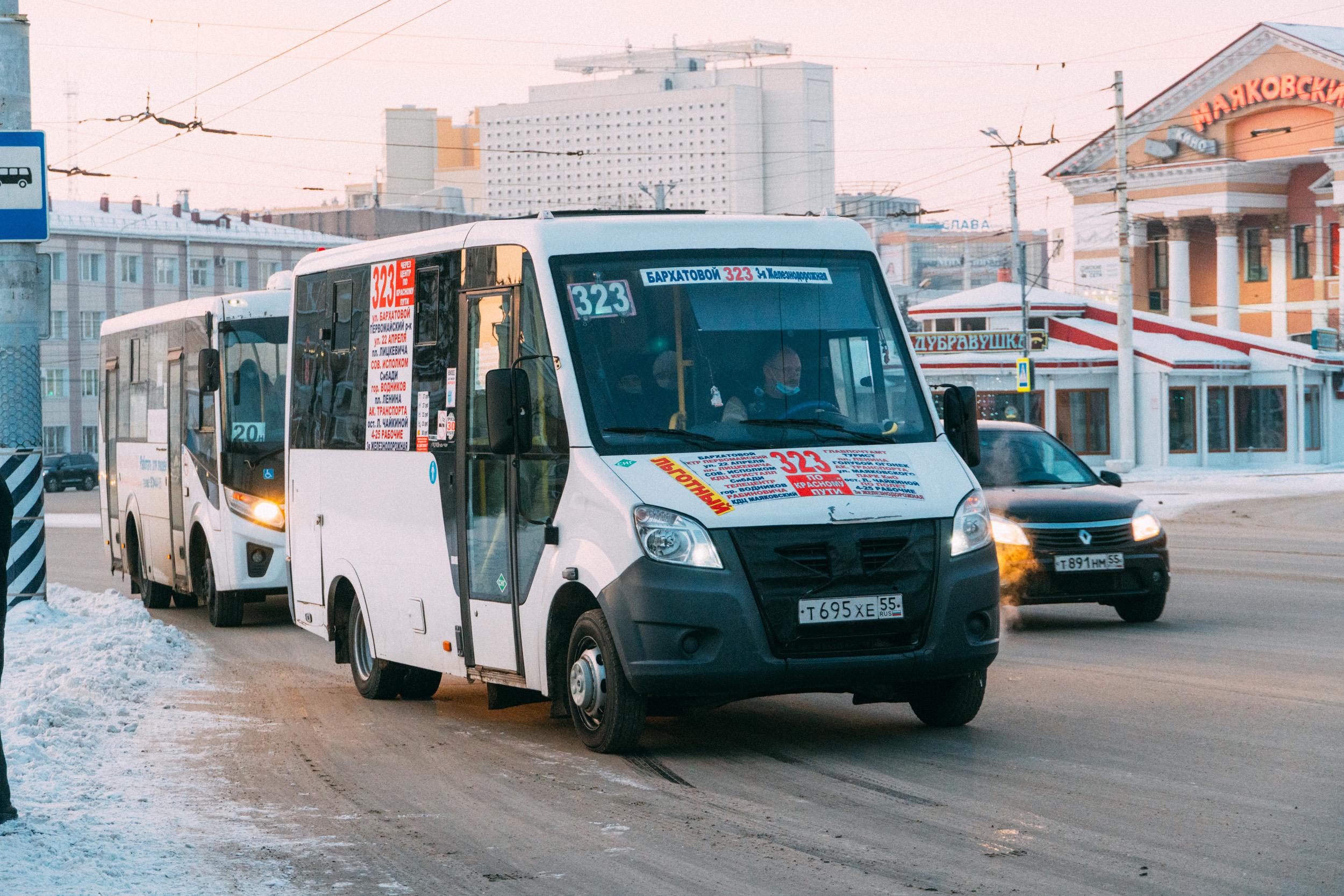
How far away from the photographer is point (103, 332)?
22.1 meters

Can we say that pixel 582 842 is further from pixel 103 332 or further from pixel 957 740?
pixel 103 332

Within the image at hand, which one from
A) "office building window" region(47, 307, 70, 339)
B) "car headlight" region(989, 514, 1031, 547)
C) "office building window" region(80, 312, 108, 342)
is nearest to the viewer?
"car headlight" region(989, 514, 1031, 547)

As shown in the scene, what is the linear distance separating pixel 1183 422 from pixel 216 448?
4329 cm

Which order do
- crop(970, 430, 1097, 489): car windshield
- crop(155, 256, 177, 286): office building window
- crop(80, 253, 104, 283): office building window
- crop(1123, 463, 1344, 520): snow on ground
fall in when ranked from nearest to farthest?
crop(970, 430, 1097, 489): car windshield < crop(1123, 463, 1344, 520): snow on ground < crop(80, 253, 104, 283): office building window < crop(155, 256, 177, 286): office building window

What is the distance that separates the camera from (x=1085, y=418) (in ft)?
186

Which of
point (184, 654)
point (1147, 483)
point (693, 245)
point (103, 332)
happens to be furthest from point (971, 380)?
point (693, 245)

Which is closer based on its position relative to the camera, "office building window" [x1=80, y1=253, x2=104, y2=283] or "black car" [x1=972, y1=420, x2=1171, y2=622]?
"black car" [x1=972, y1=420, x2=1171, y2=622]

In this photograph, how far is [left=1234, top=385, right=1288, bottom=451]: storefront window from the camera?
56.8m

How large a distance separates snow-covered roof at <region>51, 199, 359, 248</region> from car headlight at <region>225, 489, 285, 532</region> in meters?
82.8

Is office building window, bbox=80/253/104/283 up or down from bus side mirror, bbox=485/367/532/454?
up

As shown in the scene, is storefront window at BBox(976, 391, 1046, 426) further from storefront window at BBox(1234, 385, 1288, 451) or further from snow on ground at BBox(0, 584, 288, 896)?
snow on ground at BBox(0, 584, 288, 896)

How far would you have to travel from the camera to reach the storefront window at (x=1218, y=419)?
56.2 metres

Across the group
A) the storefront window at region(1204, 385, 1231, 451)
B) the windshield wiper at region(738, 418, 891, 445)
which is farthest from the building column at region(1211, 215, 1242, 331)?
the windshield wiper at region(738, 418, 891, 445)

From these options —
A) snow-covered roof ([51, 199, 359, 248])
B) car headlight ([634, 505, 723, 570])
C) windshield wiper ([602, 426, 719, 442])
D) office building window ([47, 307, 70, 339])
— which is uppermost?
snow-covered roof ([51, 199, 359, 248])
